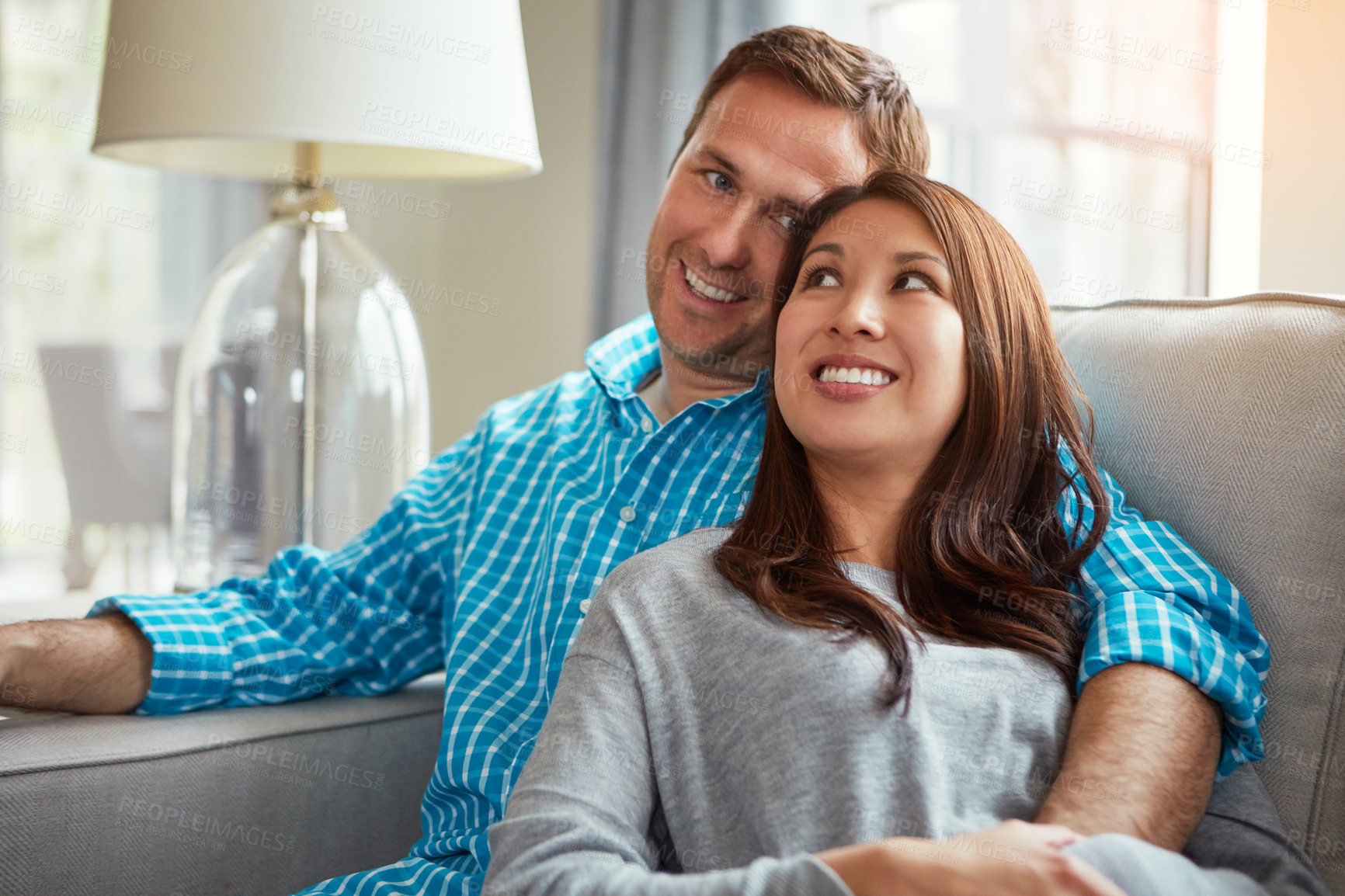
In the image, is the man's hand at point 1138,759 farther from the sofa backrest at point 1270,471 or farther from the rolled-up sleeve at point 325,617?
the rolled-up sleeve at point 325,617

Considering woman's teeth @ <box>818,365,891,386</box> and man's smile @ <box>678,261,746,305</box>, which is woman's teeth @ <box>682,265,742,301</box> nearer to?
man's smile @ <box>678,261,746,305</box>

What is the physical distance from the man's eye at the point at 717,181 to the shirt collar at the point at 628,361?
17 cm

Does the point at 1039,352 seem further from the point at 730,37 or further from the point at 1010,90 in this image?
the point at 730,37

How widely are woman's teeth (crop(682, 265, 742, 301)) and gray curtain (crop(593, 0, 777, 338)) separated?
3.53 feet

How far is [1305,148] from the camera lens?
1.38 meters

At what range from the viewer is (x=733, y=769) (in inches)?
33.1

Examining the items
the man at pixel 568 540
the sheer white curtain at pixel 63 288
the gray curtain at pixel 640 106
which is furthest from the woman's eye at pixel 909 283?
the sheer white curtain at pixel 63 288

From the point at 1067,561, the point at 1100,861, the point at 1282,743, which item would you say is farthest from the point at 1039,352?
the point at 1100,861

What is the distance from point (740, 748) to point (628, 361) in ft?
2.15

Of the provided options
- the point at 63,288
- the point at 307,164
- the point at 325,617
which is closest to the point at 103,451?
the point at 63,288

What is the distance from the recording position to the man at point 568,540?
106cm

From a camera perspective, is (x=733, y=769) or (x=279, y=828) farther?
(x=279, y=828)

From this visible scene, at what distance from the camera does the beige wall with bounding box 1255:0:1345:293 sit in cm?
134

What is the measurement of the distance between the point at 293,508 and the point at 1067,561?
3.85 feet
